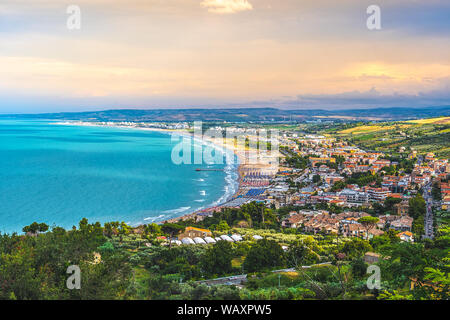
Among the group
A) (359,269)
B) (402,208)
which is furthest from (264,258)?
(402,208)

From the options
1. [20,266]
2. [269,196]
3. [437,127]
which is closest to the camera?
[20,266]

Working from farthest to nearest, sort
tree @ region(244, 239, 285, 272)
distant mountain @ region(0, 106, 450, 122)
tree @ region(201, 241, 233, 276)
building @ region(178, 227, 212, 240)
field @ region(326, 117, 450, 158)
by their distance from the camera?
distant mountain @ region(0, 106, 450, 122)
field @ region(326, 117, 450, 158)
building @ region(178, 227, 212, 240)
tree @ region(244, 239, 285, 272)
tree @ region(201, 241, 233, 276)

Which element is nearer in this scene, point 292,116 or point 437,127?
point 437,127

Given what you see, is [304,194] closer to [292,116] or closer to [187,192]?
[187,192]

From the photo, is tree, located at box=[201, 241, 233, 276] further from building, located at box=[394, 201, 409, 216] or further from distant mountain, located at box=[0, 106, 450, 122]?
distant mountain, located at box=[0, 106, 450, 122]

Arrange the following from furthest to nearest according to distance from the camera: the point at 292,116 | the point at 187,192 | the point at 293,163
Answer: the point at 292,116 < the point at 293,163 < the point at 187,192

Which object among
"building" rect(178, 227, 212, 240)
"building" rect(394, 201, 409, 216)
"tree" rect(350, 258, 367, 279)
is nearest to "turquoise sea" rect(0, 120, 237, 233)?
"building" rect(178, 227, 212, 240)

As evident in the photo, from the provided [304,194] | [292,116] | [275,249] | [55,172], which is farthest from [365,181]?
[292,116]
